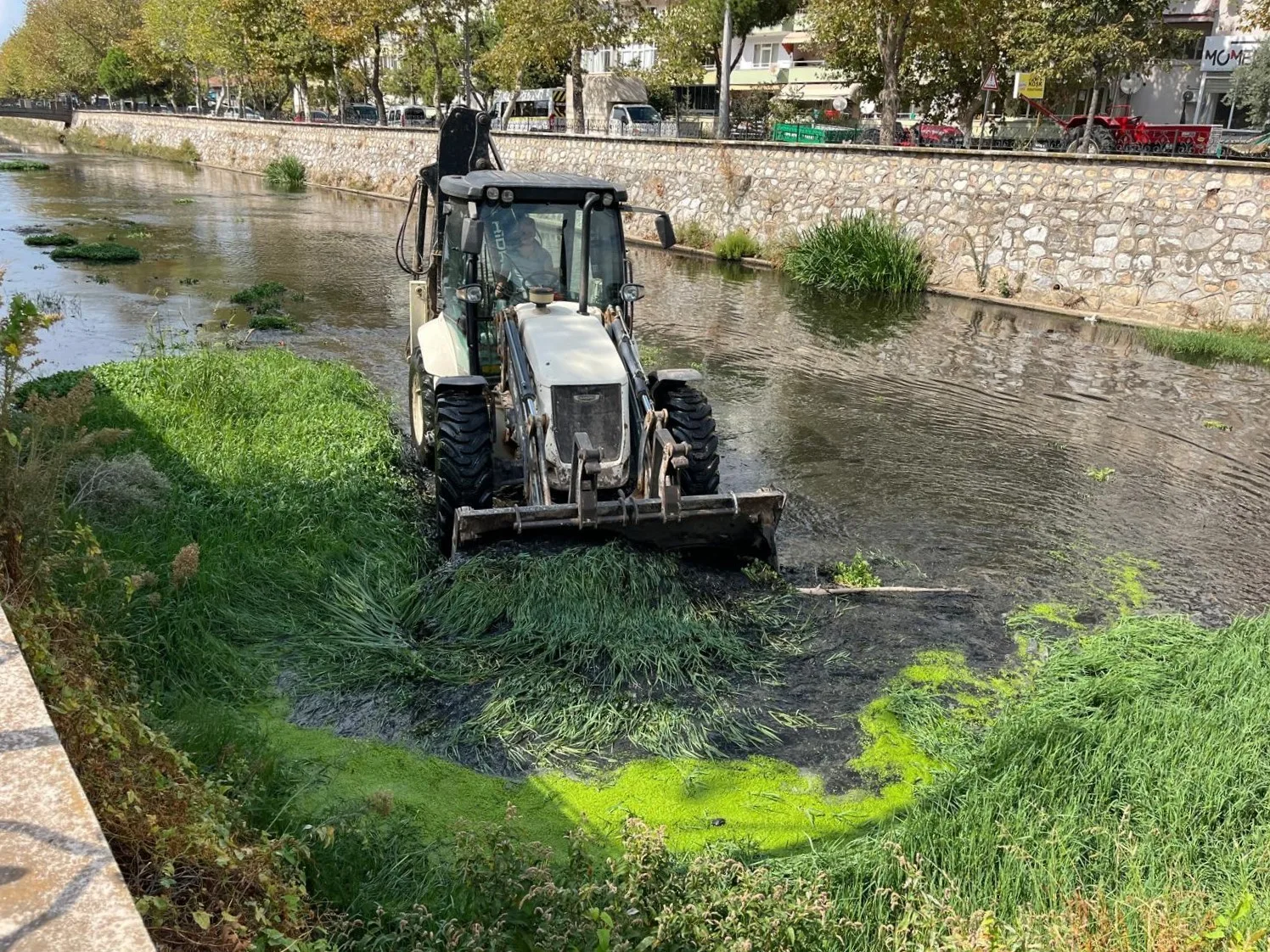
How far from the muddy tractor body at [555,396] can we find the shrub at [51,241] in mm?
14208

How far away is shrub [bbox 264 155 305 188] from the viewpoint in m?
35.1

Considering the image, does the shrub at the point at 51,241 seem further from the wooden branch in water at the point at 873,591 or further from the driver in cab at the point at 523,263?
the wooden branch in water at the point at 873,591

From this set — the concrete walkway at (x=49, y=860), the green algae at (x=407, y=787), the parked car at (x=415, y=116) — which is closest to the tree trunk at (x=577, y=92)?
the parked car at (x=415, y=116)

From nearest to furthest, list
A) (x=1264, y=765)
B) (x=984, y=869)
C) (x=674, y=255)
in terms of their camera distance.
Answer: (x=984, y=869) < (x=1264, y=765) < (x=674, y=255)

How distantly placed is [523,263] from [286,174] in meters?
31.2

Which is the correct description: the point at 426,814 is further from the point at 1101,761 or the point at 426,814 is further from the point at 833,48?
the point at 833,48

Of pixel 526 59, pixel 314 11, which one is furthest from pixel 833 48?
pixel 314 11

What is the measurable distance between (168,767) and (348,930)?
0.80 metres

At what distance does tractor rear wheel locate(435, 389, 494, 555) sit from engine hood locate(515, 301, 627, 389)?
54 centimetres

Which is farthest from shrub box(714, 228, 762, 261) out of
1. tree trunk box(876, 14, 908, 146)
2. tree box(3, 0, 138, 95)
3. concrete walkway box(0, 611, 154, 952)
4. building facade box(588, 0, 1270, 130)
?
tree box(3, 0, 138, 95)

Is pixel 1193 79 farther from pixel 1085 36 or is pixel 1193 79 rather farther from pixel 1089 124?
pixel 1089 124

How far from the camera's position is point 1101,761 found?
14.4ft

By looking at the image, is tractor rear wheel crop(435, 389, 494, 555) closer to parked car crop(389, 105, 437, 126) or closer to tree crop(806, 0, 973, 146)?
tree crop(806, 0, 973, 146)

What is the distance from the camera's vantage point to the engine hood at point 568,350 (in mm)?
6441
